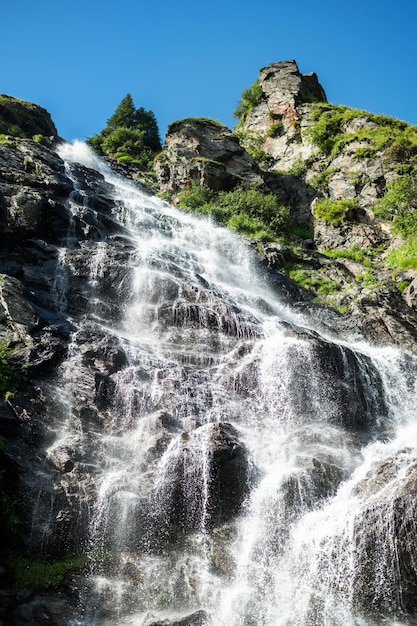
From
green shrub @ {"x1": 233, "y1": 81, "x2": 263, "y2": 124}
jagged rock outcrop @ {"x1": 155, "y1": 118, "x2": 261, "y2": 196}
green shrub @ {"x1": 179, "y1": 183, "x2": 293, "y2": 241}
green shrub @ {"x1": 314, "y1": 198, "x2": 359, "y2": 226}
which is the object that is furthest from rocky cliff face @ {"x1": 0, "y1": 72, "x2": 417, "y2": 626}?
green shrub @ {"x1": 233, "y1": 81, "x2": 263, "y2": 124}

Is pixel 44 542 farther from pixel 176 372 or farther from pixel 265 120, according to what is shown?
pixel 265 120

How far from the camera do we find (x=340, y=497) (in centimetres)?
1083

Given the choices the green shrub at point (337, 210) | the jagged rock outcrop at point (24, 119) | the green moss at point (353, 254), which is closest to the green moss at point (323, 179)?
the green shrub at point (337, 210)

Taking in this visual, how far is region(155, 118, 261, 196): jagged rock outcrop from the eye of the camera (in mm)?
33906

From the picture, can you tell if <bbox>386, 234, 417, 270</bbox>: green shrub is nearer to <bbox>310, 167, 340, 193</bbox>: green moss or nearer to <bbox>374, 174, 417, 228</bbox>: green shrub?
<bbox>374, 174, 417, 228</bbox>: green shrub

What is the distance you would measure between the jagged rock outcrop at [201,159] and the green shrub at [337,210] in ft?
19.7

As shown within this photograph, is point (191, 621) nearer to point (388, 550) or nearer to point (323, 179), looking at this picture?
point (388, 550)

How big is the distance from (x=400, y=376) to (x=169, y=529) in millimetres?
9787

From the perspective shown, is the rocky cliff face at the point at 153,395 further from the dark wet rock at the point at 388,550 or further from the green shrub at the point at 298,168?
the green shrub at the point at 298,168

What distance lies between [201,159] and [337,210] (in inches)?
418

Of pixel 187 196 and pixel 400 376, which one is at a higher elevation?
pixel 187 196

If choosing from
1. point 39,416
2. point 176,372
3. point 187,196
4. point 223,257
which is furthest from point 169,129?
point 39,416

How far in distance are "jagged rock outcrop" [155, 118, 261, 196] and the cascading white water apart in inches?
616

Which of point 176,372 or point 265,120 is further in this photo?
point 265,120
